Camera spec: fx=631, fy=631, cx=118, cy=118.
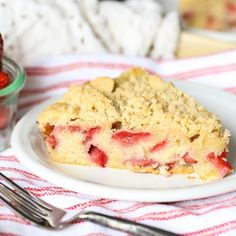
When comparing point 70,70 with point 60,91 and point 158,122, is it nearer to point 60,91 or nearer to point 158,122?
point 60,91

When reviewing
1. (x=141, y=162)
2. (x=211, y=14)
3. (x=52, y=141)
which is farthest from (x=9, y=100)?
(x=211, y=14)

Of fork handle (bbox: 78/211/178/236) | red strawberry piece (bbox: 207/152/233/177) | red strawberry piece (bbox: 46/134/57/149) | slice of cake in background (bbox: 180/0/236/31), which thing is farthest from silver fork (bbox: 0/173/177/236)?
slice of cake in background (bbox: 180/0/236/31)

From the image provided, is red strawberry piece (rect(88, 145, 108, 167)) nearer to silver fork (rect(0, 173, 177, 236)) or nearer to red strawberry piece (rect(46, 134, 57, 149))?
red strawberry piece (rect(46, 134, 57, 149))

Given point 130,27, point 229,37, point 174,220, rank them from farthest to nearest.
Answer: point 229,37 → point 130,27 → point 174,220

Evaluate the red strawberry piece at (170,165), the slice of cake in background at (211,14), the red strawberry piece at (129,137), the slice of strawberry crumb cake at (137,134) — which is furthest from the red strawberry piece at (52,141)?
the slice of cake in background at (211,14)

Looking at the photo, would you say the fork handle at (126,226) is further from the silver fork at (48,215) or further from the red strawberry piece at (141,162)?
the red strawberry piece at (141,162)

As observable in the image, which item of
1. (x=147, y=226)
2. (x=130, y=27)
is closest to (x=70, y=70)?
(x=130, y=27)
